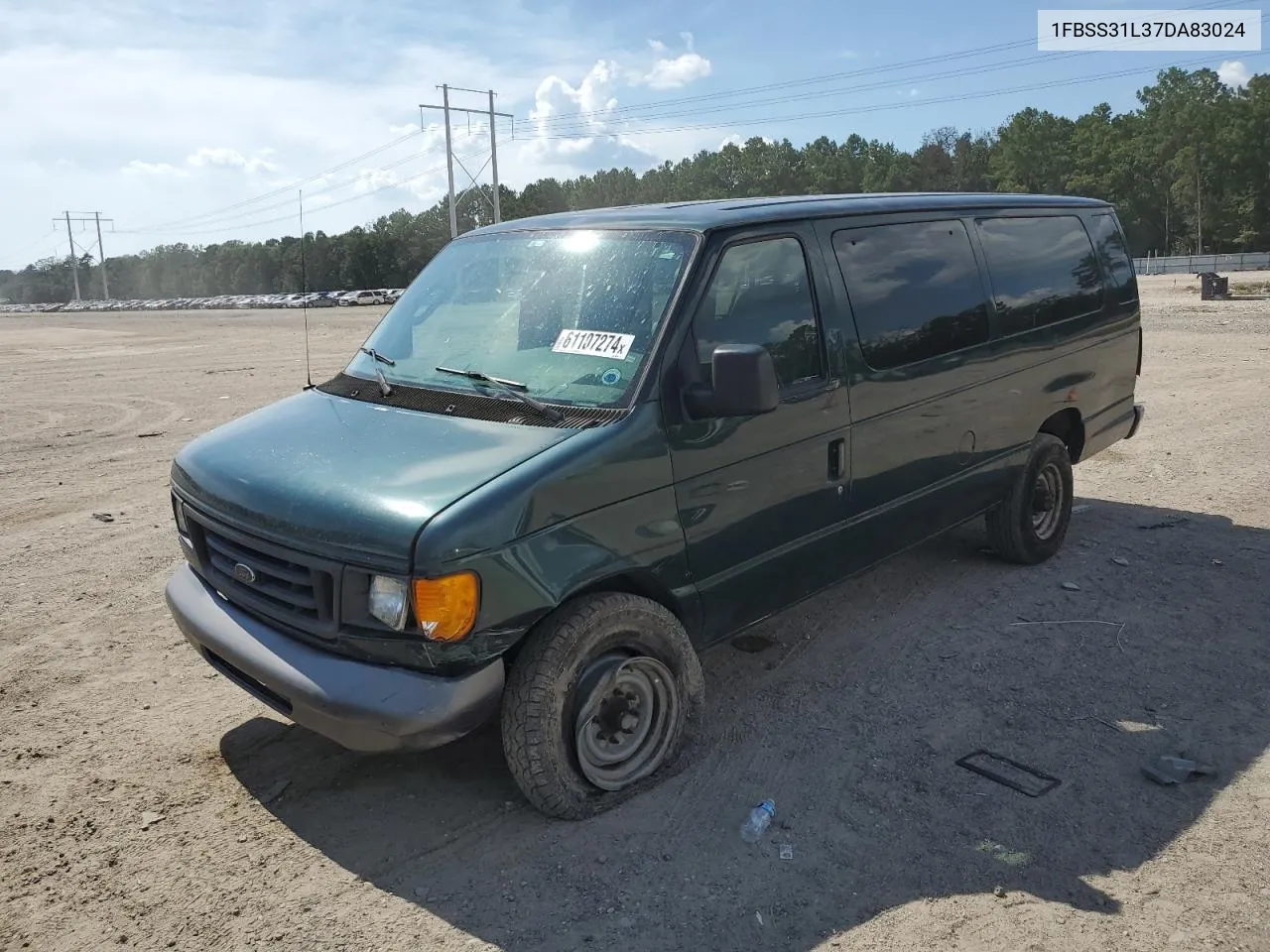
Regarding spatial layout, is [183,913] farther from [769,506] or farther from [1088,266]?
[1088,266]

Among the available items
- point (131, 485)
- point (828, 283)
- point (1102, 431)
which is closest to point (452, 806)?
point (828, 283)

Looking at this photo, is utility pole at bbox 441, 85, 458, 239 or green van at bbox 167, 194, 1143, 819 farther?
utility pole at bbox 441, 85, 458, 239

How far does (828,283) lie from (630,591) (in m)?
1.67

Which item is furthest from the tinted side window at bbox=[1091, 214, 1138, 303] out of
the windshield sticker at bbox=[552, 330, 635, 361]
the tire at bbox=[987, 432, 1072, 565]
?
the windshield sticker at bbox=[552, 330, 635, 361]

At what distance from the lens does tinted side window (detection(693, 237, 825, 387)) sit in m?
3.83

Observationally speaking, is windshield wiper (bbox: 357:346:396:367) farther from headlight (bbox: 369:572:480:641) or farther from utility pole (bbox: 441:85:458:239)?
utility pole (bbox: 441:85:458:239)

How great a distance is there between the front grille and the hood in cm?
6

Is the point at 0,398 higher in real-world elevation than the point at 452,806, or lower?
higher

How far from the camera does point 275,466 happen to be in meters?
3.61

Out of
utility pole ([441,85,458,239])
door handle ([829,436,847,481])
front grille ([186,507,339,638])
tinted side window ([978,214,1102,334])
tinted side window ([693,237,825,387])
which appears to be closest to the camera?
front grille ([186,507,339,638])

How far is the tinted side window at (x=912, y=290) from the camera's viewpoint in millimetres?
4486

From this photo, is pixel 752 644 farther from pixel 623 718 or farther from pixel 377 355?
pixel 377 355

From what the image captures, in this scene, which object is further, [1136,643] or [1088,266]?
[1088,266]

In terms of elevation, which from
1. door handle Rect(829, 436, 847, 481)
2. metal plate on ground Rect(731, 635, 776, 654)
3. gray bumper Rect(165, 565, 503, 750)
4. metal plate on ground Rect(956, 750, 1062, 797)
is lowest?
metal plate on ground Rect(956, 750, 1062, 797)
